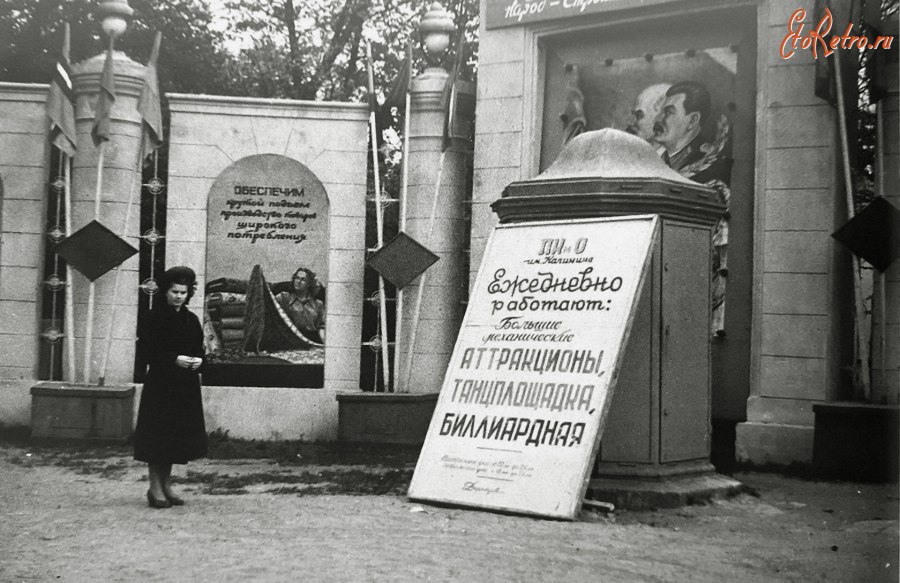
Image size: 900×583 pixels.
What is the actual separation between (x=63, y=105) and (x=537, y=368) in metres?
6.67

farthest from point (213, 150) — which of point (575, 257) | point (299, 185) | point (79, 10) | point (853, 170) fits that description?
point (853, 170)

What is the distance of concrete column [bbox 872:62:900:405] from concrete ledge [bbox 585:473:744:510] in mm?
2298

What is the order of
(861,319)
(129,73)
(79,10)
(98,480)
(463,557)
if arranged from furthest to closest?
1. (79,10)
2. (129,73)
3. (861,319)
4. (98,480)
5. (463,557)

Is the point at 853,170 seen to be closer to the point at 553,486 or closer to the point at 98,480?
the point at 553,486

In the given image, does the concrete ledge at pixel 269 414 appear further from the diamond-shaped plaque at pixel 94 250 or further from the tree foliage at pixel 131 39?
the tree foliage at pixel 131 39

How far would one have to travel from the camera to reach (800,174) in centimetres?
960

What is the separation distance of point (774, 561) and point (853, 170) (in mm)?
4823

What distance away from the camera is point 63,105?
11.4 meters

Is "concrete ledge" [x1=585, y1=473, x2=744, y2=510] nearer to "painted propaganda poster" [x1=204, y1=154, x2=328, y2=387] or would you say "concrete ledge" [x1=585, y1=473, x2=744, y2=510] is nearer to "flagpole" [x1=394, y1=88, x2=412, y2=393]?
"flagpole" [x1=394, y1=88, x2=412, y2=393]

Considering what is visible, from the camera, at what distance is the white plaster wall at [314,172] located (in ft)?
38.1

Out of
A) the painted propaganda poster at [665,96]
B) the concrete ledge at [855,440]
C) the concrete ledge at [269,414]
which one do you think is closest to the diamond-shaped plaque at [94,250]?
the concrete ledge at [269,414]

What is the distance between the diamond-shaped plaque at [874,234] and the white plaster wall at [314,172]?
199 inches

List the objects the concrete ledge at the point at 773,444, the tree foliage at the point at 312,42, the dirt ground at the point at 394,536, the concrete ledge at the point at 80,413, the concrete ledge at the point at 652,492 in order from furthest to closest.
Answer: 1. the tree foliage at the point at 312,42
2. the concrete ledge at the point at 80,413
3. the concrete ledge at the point at 773,444
4. the concrete ledge at the point at 652,492
5. the dirt ground at the point at 394,536

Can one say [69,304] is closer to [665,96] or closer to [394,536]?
[665,96]
